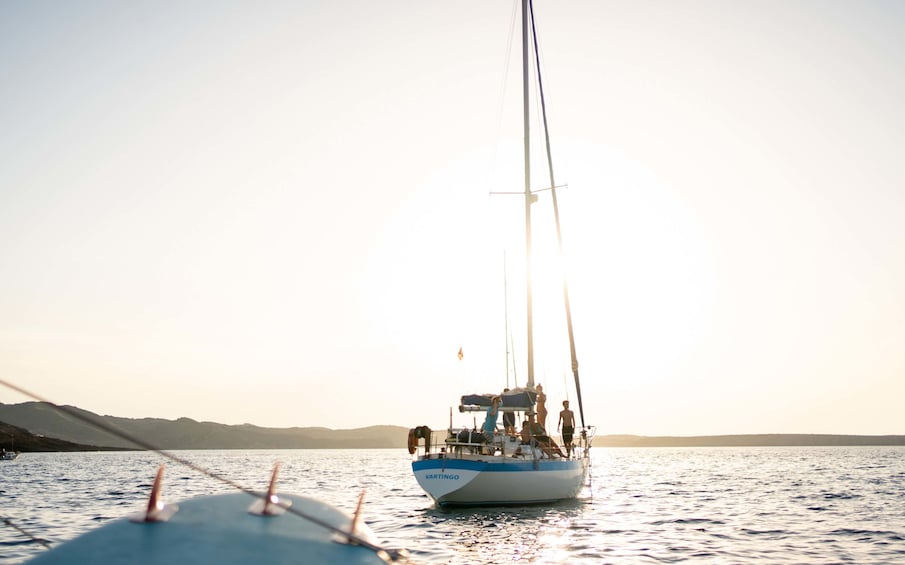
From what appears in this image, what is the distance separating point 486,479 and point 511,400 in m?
4.27

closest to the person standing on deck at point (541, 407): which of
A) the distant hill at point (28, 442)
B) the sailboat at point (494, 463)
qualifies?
the sailboat at point (494, 463)

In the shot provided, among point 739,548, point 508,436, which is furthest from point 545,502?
point 739,548

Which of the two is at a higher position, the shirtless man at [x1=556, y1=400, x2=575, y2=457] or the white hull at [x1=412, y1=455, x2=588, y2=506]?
the shirtless man at [x1=556, y1=400, x2=575, y2=457]

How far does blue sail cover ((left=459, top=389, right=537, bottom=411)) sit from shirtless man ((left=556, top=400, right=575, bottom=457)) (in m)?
1.61

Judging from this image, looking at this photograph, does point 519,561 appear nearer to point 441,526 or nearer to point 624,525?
point 441,526

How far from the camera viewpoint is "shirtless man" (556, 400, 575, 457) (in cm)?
2928

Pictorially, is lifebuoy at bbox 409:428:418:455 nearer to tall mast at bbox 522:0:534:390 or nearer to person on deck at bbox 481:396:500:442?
person on deck at bbox 481:396:500:442

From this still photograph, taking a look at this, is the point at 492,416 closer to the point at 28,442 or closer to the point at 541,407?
the point at 541,407

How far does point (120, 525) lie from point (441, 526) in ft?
61.3

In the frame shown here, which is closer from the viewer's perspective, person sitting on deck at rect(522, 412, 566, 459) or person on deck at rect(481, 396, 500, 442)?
person sitting on deck at rect(522, 412, 566, 459)

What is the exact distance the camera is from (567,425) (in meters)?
29.5

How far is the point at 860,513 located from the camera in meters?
29.2

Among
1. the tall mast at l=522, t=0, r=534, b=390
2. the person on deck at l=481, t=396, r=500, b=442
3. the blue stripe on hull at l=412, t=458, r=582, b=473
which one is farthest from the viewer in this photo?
the tall mast at l=522, t=0, r=534, b=390

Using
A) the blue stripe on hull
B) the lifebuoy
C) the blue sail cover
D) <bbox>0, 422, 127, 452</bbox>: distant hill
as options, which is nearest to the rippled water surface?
the blue stripe on hull
